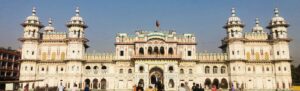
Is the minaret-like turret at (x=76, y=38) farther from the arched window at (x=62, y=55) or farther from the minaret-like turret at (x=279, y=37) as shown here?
the minaret-like turret at (x=279, y=37)

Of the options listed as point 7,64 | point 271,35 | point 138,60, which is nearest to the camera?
point 138,60

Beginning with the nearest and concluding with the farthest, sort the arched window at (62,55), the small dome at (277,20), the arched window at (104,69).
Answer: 1. the arched window at (62,55)
2. the arched window at (104,69)
3. the small dome at (277,20)

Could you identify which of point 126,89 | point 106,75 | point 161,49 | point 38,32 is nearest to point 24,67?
point 38,32

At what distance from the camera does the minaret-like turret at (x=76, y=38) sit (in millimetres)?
57419

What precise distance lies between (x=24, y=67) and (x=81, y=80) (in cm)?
1021

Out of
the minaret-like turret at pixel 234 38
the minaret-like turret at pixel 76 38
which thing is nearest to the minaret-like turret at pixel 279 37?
the minaret-like turret at pixel 234 38

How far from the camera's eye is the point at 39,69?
2290 inches

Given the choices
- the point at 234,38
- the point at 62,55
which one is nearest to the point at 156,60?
the point at 234,38

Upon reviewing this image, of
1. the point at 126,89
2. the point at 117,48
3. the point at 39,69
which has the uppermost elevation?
the point at 117,48

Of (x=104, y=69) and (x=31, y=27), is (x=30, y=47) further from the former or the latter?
(x=104, y=69)

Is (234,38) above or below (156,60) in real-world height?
above

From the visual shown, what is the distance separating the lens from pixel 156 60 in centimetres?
5659

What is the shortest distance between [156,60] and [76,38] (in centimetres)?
1451

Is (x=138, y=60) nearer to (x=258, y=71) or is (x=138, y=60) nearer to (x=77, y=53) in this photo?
(x=77, y=53)
